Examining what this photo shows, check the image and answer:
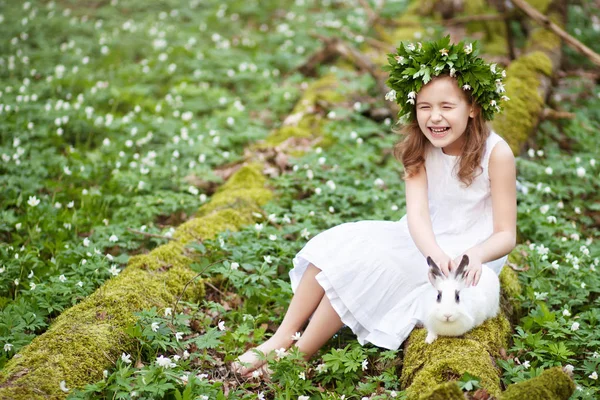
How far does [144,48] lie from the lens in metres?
8.84

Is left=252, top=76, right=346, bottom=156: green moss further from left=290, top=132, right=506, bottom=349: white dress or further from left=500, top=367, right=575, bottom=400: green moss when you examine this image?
left=500, top=367, right=575, bottom=400: green moss

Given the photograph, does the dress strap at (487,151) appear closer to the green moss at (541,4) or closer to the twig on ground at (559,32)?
the twig on ground at (559,32)

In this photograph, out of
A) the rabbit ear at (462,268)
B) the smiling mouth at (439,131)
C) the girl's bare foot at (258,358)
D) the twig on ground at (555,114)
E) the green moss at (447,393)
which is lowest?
the girl's bare foot at (258,358)

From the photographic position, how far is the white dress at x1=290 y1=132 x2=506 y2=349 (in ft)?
11.1

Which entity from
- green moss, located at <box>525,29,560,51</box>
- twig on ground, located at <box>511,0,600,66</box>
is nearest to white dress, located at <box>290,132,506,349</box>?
twig on ground, located at <box>511,0,600,66</box>

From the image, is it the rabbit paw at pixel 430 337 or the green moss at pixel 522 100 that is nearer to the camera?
the rabbit paw at pixel 430 337

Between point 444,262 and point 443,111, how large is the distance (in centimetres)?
89

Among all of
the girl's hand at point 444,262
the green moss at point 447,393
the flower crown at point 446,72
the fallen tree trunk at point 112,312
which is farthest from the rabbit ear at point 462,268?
the fallen tree trunk at point 112,312

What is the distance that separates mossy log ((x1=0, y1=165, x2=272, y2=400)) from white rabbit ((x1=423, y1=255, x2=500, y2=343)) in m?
1.70

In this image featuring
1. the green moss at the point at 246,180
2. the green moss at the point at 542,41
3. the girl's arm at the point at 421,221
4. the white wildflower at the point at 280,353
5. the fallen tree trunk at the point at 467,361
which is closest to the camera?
the fallen tree trunk at the point at 467,361

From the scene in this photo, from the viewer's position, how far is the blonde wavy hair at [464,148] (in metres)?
3.39

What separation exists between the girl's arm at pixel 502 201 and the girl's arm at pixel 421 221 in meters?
0.25

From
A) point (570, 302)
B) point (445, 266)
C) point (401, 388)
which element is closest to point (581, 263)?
point (570, 302)

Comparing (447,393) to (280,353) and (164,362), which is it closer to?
(280,353)
